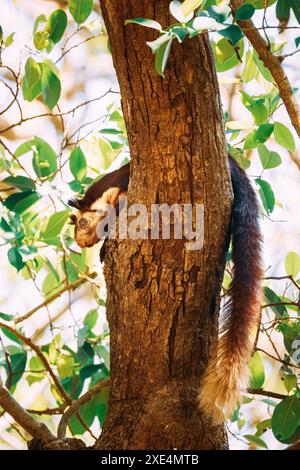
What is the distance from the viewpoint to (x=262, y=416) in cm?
696

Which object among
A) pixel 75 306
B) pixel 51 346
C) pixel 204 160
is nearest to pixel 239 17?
pixel 204 160

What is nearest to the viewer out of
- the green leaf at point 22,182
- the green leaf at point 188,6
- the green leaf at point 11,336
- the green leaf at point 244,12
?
the green leaf at point 188,6

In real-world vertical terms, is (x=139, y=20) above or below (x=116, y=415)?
above

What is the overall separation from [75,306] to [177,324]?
468 centimetres

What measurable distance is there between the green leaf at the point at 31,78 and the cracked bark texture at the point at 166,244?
1.94 feet

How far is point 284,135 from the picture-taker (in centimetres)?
321

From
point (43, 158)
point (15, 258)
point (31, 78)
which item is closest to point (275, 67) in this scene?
point (31, 78)

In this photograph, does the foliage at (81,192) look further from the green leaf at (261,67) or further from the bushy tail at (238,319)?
the bushy tail at (238,319)

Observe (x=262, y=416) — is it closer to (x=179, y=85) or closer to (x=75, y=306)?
(x=75, y=306)

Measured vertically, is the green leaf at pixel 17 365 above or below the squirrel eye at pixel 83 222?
below

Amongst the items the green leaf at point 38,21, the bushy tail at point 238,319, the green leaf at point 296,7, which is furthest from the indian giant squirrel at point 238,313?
the green leaf at point 38,21

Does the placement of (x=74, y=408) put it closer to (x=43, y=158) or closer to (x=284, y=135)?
(x=43, y=158)

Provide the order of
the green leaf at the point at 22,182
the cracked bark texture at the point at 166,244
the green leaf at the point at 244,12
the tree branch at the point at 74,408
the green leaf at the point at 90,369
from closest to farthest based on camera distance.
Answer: the green leaf at the point at 244,12
the cracked bark texture at the point at 166,244
the tree branch at the point at 74,408
the green leaf at the point at 22,182
the green leaf at the point at 90,369

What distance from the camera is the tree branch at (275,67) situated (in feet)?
8.75
